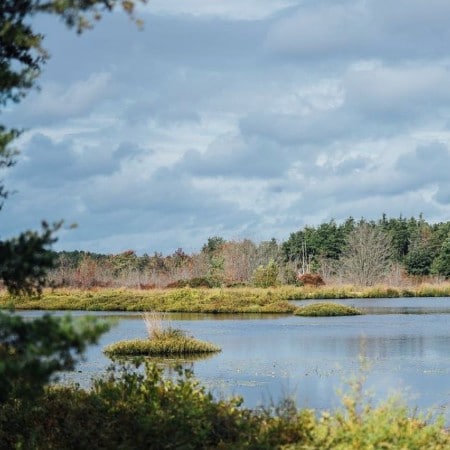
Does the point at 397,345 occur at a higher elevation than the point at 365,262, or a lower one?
lower

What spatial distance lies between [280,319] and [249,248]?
147ft

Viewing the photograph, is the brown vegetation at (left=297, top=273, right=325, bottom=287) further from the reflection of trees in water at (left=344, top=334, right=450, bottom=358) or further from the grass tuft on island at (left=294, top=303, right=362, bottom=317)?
the reflection of trees in water at (left=344, top=334, right=450, bottom=358)

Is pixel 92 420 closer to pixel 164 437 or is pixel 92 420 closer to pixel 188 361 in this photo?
pixel 164 437

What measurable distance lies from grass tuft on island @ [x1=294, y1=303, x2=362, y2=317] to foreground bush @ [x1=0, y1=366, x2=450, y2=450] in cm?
2876

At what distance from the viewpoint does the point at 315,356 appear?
68.6ft

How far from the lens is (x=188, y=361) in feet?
66.4

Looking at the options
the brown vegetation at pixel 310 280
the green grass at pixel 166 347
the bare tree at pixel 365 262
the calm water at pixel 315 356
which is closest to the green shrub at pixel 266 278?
the brown vegetation at pixel 310 280

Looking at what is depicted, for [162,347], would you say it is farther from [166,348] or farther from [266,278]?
[266,278]

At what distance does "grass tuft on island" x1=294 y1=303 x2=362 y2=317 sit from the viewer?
1495 inches

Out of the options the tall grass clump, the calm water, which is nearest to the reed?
the tall grass clump

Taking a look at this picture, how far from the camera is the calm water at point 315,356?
47.9 feet

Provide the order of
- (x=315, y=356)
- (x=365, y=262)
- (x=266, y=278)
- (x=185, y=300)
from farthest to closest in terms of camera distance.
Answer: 1. (x=365, y=262)
2. (x=266, y=278)
3. (x=185, y=300)
4. (x=315, y=356)

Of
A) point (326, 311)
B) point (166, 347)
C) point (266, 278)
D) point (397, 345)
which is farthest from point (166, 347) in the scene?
point (266, 278)

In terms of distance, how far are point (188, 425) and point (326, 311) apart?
100ft
